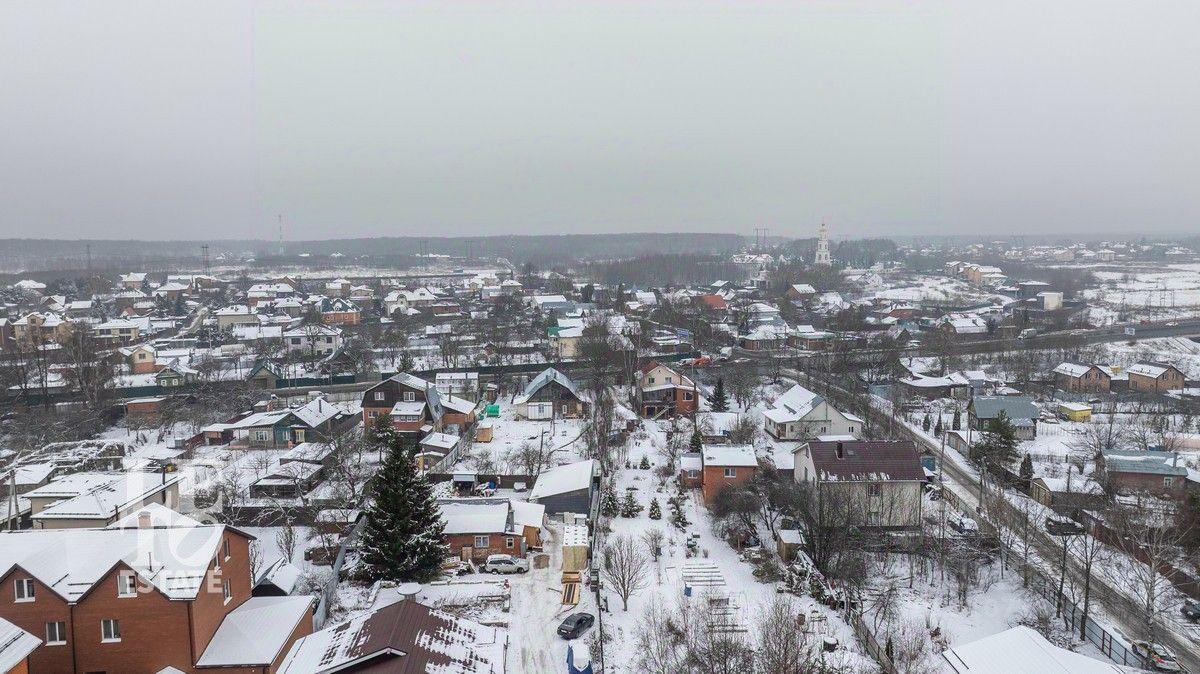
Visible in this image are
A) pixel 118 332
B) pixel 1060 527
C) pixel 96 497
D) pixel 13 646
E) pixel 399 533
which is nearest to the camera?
pixel 13 646

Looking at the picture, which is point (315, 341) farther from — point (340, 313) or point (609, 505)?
point (609, 505)

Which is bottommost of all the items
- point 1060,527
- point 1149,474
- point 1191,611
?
point 1191,611

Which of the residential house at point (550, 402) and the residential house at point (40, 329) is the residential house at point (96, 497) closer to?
the residential house at point (550, 402)

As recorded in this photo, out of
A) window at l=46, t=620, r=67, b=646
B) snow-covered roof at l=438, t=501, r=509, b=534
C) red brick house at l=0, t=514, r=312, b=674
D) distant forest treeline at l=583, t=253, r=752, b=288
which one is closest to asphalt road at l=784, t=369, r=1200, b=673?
snow-covered roof at l=438, t=501, r=509, b=534

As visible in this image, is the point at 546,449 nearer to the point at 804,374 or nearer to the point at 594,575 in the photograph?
the point at 594,575

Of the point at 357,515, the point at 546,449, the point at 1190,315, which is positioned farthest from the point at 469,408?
the point at 1190,315

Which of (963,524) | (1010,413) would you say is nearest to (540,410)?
(963,524)

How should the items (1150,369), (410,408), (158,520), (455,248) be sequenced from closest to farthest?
1. (158,520)
2. (410,408)
3. (1150,369)
4. (455,248)
